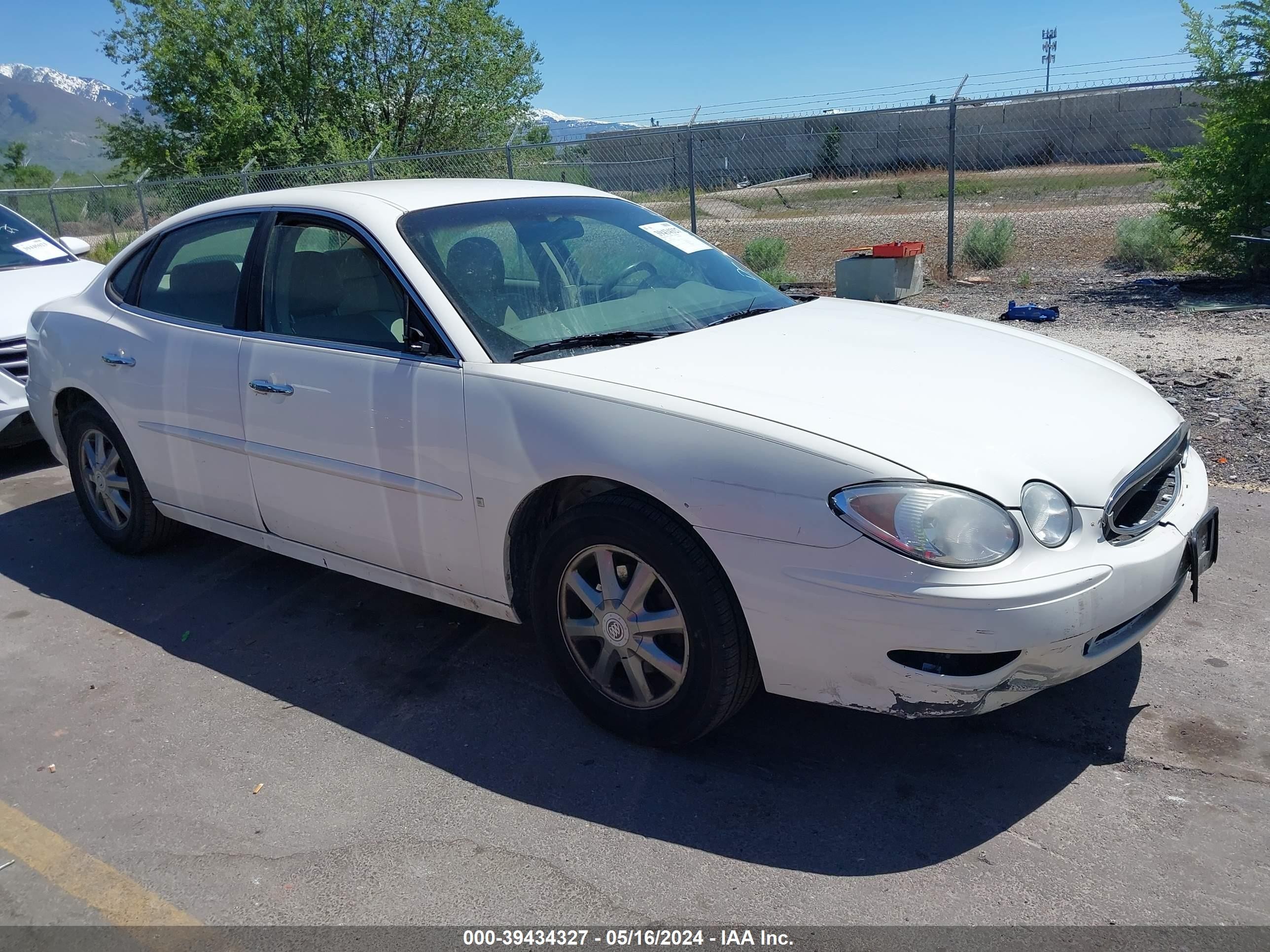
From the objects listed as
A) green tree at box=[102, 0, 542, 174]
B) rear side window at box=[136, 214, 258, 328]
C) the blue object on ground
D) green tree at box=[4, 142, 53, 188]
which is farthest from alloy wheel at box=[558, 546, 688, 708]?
green tree at box=[4, 142, 53, 188]

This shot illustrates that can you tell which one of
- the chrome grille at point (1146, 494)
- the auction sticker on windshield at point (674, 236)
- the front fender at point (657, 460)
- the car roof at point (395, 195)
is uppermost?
the car roof at point (395, 195)

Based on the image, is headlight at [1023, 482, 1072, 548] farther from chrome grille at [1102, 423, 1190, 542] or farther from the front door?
the front door

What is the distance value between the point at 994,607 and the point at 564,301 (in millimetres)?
1893

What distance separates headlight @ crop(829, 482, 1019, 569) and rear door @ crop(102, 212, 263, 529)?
8.52ft

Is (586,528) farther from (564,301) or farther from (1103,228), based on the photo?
(1103,228)

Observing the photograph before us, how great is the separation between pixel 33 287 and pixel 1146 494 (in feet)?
23.5

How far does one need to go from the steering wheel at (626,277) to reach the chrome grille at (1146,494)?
186cm

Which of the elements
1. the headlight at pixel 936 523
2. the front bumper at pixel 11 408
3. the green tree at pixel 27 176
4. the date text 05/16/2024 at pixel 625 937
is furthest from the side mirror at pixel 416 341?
the green tree at pixel 27 176

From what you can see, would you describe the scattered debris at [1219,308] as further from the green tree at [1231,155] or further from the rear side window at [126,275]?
the rear side window at [126,275]

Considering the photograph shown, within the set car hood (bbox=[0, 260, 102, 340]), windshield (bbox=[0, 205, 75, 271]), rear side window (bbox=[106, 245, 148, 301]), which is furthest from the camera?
windshield (bbox=[0, 205, 75, 271])

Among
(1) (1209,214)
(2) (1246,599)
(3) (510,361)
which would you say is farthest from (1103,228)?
(3) (510,361)

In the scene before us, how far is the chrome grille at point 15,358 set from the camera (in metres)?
6.48

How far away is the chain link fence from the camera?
13.5m

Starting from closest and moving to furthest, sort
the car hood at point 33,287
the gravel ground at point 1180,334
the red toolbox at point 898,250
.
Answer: the gravel ground at point 1180,334 < the car hood at point 33,287 < the red toolbox at point 898,250
